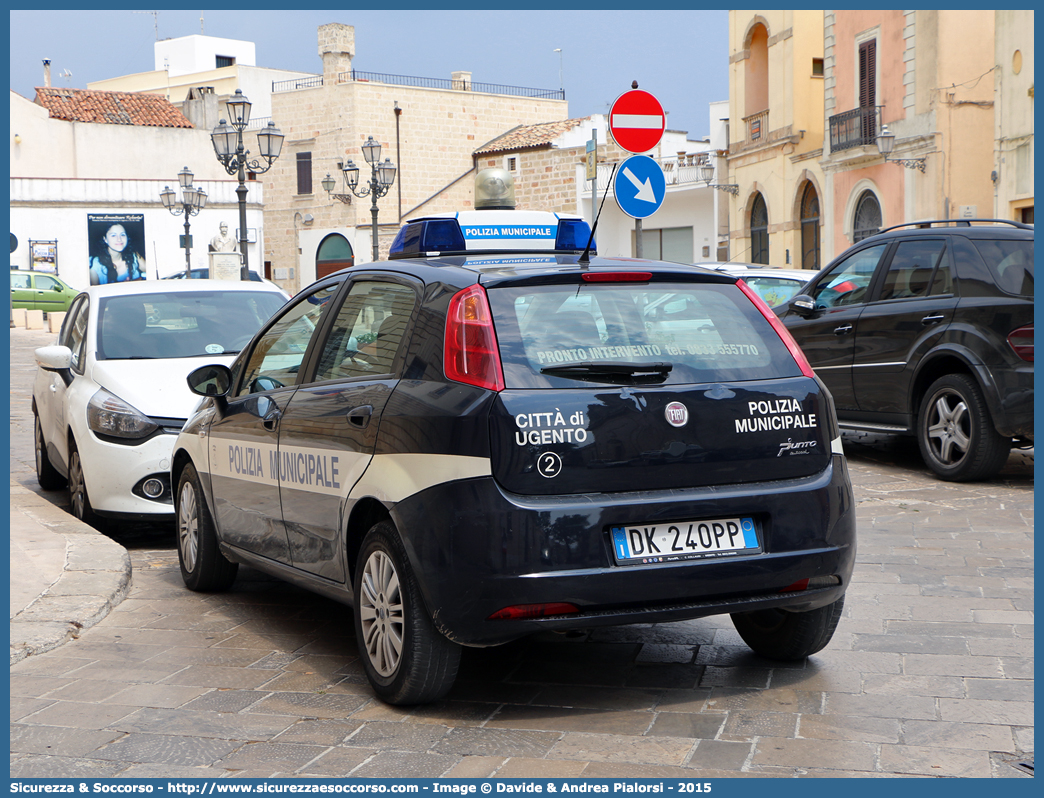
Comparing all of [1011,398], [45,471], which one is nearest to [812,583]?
[1011,398]

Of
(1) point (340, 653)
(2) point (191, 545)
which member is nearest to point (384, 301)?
(1) point (340, 653)

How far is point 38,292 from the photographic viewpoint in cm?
3728

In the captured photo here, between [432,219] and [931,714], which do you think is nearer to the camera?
[931,714]

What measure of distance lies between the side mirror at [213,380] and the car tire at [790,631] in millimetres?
2635

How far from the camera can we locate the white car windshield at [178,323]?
8016 millimetres

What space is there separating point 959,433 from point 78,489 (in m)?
6.06

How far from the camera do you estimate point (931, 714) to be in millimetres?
4070

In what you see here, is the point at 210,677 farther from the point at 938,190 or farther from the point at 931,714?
the point at 938,190

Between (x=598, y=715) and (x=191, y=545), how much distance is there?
113 inches

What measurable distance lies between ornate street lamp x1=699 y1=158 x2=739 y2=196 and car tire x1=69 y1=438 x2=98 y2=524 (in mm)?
34877

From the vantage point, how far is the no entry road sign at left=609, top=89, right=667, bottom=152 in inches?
391

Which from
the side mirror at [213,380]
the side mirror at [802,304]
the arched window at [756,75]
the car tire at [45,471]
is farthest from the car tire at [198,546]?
the arched window at [756,75]

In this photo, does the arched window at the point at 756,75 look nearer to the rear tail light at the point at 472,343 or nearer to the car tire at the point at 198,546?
the car tire at the point at 198,546

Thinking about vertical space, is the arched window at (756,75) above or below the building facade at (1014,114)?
above
